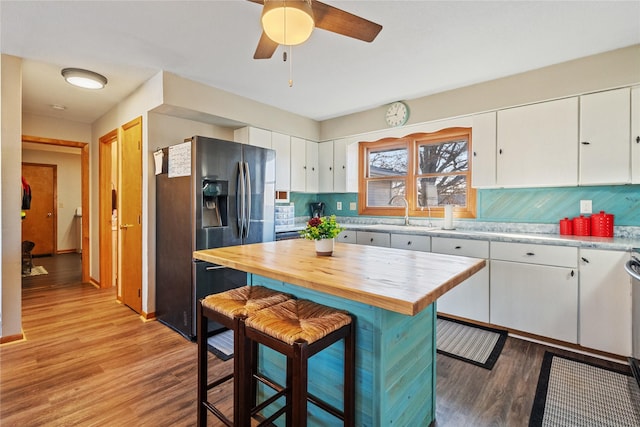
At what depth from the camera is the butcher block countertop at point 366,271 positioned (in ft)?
3.42

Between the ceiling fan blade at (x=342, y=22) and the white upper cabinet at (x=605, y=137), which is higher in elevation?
the ceiling fan blade at (x=342, y=22)

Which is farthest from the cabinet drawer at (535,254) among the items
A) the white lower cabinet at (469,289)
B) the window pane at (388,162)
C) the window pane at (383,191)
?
the window pane at (388,162)

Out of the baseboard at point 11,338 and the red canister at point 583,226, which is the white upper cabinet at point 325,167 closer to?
the red canister at point 583,226

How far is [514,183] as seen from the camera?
3.00 meters

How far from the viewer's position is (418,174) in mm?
3943

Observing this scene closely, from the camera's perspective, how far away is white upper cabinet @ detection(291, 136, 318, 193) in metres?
4.39

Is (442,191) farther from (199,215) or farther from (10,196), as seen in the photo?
(10,196)

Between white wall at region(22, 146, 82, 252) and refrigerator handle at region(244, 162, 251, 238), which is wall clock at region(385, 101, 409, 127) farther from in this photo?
white wall at region(22, 146, 82, 252)

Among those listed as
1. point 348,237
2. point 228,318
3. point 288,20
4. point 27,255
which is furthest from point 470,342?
point 27,255

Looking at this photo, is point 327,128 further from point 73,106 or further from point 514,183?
point 73,106

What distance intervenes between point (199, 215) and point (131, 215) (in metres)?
1.30

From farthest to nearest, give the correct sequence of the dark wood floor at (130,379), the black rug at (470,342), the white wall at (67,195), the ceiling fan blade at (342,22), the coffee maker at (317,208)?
1. the white wall at (67,195)
2. the coffee maker at (317,208)
3. the black rug at (470,342)
4. the dark wood floor at (130,379)
5. the ceiling fan blade at (342,22)

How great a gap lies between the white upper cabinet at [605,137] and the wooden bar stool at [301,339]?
2733 mm

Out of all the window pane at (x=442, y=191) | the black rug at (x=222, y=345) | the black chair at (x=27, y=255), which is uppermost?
the window pane at (x=442, y=191)
